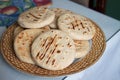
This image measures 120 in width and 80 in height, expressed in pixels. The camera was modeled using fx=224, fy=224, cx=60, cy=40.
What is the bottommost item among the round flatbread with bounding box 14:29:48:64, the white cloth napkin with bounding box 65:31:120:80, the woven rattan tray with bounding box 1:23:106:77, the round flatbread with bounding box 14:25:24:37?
the white cloth napkin with bounding box 65:31:120:80

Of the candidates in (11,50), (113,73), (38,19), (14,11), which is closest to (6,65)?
(11,50)

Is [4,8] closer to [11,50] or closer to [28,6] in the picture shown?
[28,6]

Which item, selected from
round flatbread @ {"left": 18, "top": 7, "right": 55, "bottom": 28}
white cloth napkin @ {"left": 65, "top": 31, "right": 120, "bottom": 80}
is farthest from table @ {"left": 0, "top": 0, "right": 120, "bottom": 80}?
round flatbread @ {"left": 18, "top": 7, "right": 55, "bottom": 28}

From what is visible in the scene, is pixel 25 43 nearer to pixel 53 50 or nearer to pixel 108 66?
pixel 53 50

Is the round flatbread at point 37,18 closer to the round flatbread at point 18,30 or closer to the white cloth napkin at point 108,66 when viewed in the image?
Result: the round flatbread at point 18,30

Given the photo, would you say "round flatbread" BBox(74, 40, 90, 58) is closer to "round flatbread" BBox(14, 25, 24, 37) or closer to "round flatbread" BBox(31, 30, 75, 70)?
"round flatbread" BBox(31, 30, 75, 70)

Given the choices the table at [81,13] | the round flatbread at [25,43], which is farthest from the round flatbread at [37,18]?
the table at [81,13]

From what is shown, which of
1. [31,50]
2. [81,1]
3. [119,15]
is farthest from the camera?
[119,15]
